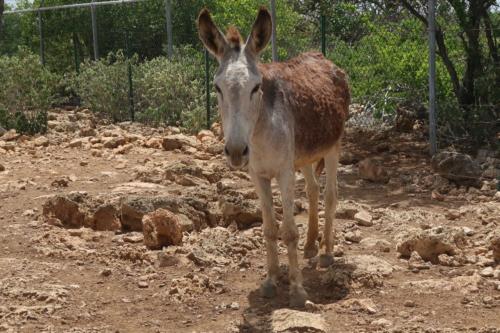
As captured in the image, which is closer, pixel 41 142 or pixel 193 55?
pixel 41 142

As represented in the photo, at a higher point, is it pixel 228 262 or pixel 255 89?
pixel 255 89

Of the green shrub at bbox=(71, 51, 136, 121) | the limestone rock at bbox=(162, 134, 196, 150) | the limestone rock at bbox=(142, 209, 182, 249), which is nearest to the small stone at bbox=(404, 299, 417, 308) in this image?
the limestone rock at bbox=(142, 209, 182, 249)

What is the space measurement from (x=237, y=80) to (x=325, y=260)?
2.22 metres

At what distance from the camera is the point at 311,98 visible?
241 inches

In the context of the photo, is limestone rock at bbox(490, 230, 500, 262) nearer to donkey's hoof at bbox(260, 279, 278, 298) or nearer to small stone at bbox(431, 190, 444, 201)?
donkey's hoof at bbox(260, 279, 278, 298)

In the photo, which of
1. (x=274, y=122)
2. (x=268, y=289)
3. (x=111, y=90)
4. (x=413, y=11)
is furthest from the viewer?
(x=111, y=90)

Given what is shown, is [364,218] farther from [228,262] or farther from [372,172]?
[372,172]

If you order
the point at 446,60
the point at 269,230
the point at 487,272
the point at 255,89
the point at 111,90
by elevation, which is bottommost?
the point at 487,272

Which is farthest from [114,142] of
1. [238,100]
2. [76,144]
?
[238,100]

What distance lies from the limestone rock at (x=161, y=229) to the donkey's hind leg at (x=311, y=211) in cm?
121

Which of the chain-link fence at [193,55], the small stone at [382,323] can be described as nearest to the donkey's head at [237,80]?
the small stone at [382,323]

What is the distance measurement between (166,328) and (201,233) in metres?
2.14

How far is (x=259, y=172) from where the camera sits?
555cm

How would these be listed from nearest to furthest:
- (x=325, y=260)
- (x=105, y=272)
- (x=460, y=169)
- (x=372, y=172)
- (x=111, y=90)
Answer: (x=105, y=272)
(x=325, y=260)
(x=460, y=169)
(x=372, y=172)
(x=111, y=90)
